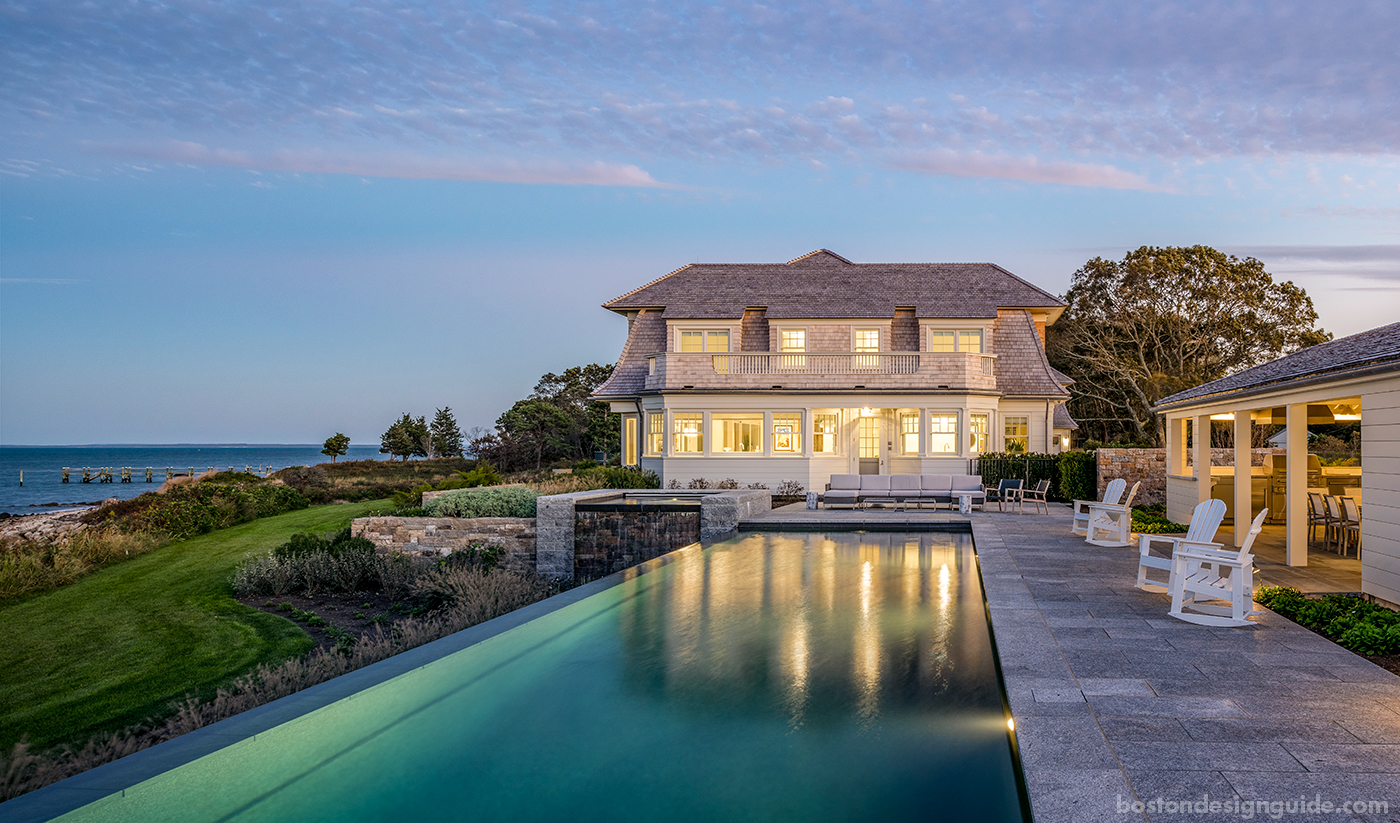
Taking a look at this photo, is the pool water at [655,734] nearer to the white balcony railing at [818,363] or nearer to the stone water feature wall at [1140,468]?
the stone water feature wall at [1140,468]

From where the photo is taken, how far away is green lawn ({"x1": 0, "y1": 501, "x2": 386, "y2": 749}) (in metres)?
7.25

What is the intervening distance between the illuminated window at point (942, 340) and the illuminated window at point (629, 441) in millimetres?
10143

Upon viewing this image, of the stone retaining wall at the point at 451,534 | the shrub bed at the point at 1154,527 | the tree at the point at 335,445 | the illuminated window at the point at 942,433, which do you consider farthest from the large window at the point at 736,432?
the tree at the point at 335,445

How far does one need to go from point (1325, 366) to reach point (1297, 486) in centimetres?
203

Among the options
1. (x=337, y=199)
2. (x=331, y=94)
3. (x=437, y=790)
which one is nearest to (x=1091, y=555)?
(x=437, y=790)

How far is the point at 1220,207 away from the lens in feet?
83.9

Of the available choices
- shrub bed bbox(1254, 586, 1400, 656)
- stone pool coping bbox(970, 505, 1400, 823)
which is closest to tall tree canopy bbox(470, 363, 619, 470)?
shrub bed bbox(1254, 586, 1400, 656)

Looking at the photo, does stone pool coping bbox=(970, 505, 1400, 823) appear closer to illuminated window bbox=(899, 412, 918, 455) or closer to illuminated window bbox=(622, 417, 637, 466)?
illuminated window bbox=(899, 412, 918, 455)

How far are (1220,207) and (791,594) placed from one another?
25327 millimetres

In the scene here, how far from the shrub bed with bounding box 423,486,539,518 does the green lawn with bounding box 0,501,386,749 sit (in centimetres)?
356

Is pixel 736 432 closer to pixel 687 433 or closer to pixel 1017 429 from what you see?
pixel 687 433

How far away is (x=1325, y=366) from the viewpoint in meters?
8.43

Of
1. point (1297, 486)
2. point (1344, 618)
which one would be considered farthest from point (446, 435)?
point (1344, 618)

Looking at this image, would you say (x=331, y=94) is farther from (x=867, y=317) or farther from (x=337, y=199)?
(x=867, y=317)
